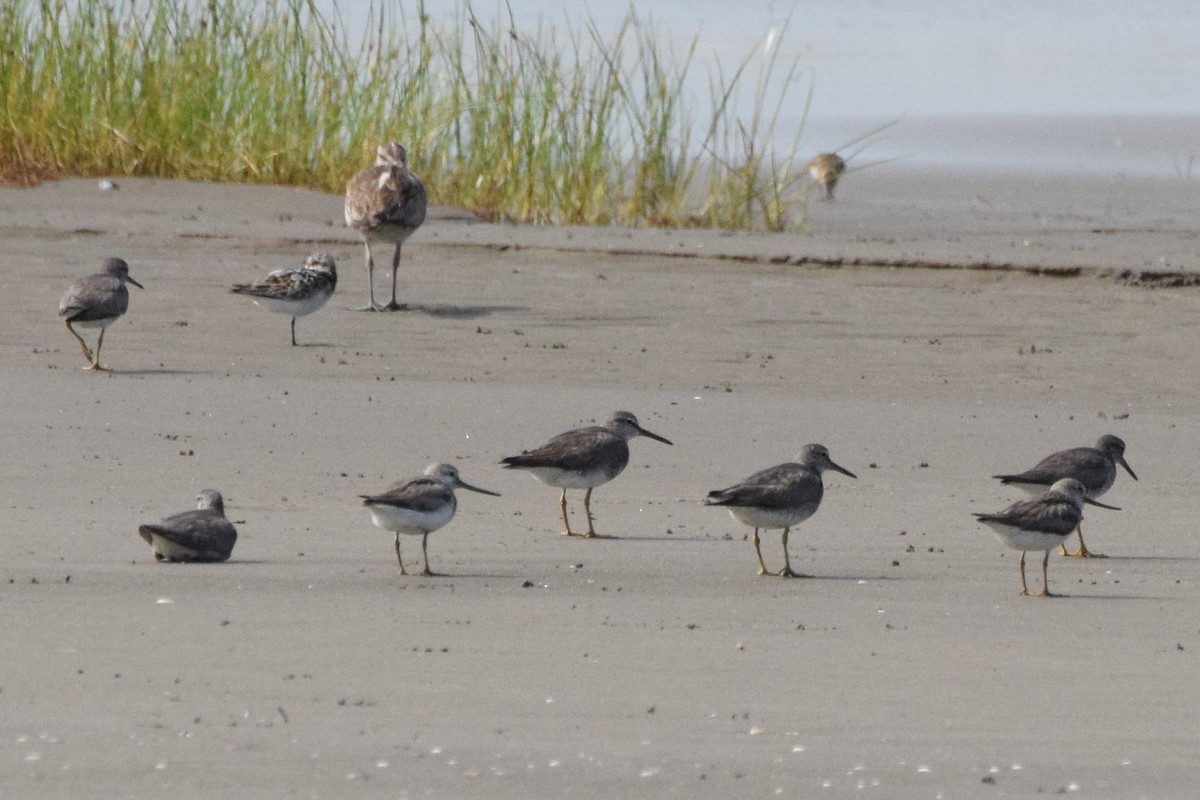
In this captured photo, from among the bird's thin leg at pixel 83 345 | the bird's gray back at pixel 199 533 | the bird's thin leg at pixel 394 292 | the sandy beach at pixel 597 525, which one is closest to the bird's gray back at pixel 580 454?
the sandy beach at pixel 597 525

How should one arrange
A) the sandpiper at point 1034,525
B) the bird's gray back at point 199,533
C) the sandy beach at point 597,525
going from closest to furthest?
the sandy beach at point 597,525 → the bird's gray back at point 199,533 → the sandpiper at point 1034,525

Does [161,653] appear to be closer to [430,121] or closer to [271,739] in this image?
[271,739]

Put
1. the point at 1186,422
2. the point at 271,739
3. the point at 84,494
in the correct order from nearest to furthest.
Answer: the point at 271,739, the point at 84,494, the point at 1186,422

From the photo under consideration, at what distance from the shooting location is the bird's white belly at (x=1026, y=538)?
7.80 m

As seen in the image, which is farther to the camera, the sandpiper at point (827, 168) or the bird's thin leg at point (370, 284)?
the sandpiper at point (827, 168)

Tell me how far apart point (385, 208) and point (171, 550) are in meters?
8.26

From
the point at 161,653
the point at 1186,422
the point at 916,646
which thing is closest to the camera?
the point at 161,653

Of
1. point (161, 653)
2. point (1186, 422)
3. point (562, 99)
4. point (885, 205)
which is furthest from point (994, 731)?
point (885, 205)

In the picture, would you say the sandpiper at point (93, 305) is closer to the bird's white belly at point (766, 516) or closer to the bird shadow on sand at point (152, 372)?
the bird shadow on sand at point (152, 372)

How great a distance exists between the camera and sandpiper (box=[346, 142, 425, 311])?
15.6m

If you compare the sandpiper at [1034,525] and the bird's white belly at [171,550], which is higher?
the sandpiper at [1034,525]

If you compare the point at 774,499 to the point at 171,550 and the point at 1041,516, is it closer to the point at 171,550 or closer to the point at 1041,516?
the point at 1041,516

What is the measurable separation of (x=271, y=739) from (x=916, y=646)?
2.24 metres

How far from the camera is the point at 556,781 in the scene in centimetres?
516
